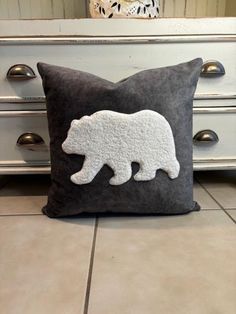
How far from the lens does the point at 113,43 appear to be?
882 millimetres

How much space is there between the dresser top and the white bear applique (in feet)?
0.87

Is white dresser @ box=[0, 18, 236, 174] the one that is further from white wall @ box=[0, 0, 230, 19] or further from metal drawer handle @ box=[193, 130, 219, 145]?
white wall @ box=[0, 0, 230, 19]

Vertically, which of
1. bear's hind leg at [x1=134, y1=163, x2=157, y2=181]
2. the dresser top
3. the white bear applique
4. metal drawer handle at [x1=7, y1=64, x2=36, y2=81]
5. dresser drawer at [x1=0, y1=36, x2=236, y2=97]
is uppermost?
the dresser top

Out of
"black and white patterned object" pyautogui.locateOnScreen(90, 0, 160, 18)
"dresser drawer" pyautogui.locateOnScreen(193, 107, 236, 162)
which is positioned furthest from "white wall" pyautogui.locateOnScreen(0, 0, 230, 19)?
"dresser drawer" pyautogui.locateOnScreen(193, 107, 236, 162)

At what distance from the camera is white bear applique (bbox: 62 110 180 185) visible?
0.76 m

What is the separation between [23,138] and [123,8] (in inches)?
19.1

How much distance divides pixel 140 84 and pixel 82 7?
2.33ft

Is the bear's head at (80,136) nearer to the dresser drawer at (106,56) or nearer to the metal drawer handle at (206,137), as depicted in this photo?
the dresser drawer at (106,56)

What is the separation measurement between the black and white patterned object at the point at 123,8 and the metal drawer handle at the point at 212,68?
249 mm

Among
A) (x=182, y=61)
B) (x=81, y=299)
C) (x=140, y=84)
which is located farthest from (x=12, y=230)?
(x=182, y=61)

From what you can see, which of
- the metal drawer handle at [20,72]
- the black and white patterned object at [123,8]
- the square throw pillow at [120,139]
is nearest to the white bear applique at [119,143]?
the square throw pillow at [120,139]

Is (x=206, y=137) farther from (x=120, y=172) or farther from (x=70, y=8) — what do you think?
(x=70, y=8)

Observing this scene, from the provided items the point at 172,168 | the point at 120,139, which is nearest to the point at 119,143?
the point at 120,139

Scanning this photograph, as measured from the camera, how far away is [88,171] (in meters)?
0.76
